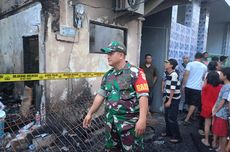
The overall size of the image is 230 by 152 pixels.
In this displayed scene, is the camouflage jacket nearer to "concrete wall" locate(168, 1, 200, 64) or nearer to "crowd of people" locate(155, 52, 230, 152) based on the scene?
"crowd of people" locate(155, 52, 230, 152)

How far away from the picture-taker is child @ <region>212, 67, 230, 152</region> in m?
3.76

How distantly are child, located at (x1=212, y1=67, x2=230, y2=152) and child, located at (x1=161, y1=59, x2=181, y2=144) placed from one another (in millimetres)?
838

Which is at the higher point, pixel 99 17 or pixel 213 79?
pixel 99 17

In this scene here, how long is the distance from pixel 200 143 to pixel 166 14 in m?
4.10

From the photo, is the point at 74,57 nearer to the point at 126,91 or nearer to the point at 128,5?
the point at 128,5

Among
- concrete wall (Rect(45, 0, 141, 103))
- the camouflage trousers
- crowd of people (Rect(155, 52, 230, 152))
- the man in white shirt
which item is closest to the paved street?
crowd of people (Rect(155, 52, 230, 152))

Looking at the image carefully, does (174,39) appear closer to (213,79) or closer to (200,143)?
(213,79)

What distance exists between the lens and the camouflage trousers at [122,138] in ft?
8.62

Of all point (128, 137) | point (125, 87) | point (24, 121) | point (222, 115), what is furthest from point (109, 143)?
point (24, 121)

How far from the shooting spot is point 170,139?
4828 mm

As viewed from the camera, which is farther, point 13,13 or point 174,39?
point 174,39

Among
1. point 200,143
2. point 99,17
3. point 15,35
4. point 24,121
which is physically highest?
point 99,17

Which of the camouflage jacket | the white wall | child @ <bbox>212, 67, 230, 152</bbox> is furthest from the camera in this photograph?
the white wall

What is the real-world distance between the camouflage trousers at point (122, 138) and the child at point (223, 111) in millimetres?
1880
